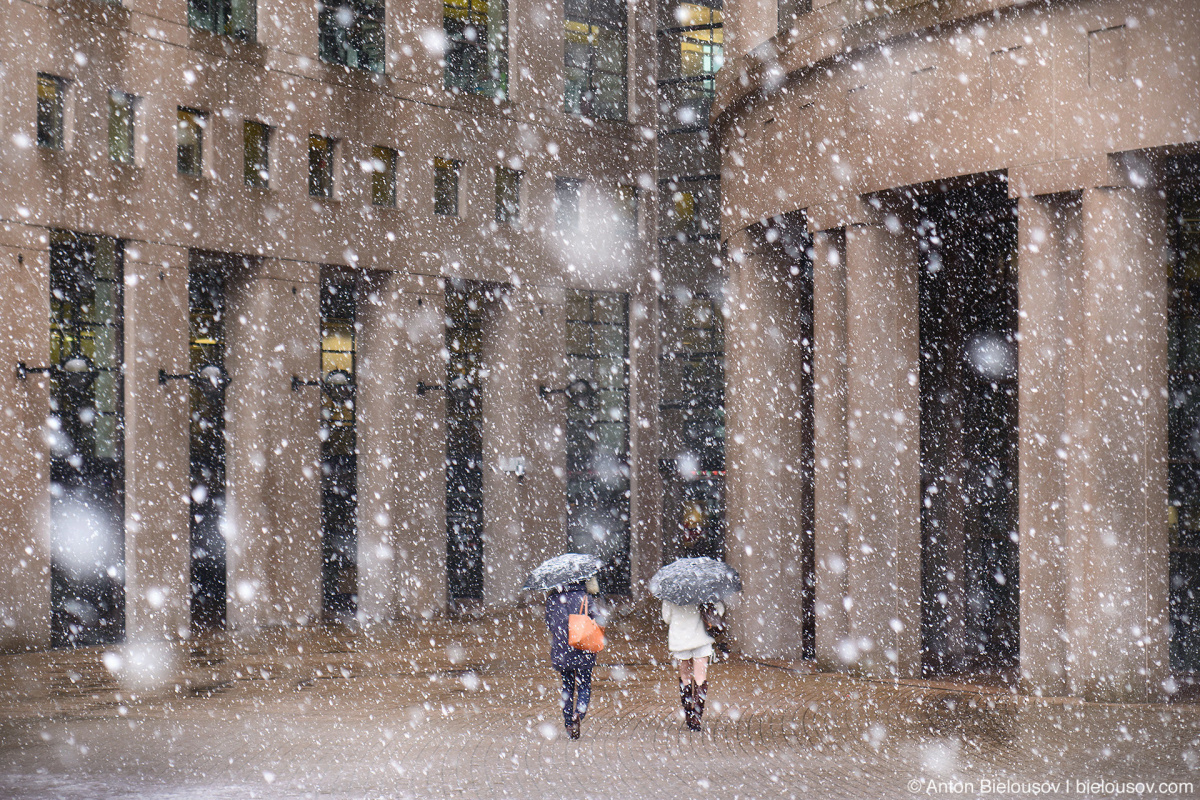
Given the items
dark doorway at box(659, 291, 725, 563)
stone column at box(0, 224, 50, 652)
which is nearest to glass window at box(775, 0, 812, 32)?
stone column at box(0, 224, 50, 652)

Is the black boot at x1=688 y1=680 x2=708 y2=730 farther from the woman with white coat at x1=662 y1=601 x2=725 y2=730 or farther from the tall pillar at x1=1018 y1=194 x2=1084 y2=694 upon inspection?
the tall pillar at x1=1018 y1=194 x2=1084 y2=694

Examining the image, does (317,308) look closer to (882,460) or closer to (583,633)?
(882,460)

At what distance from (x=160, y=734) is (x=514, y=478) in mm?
15719

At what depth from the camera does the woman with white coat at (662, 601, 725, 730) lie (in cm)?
1182

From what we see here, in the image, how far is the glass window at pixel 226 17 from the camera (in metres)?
22.8

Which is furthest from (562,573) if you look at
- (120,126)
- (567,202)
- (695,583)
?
(567,202)

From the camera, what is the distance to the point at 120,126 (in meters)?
21.6

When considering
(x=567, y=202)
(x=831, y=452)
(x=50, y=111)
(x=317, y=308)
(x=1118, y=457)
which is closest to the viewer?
(x=1118, y=457)

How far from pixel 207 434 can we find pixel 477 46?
9110 millimetres

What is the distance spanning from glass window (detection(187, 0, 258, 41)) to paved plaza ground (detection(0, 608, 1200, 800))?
36.0ft

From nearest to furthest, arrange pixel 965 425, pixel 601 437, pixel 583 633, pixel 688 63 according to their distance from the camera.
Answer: pixel 583 633, pixel 965 425, pixel 601 437, pixel 688 63

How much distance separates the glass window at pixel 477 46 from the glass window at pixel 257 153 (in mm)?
4298

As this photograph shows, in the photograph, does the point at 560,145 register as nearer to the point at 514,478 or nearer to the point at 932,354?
the point at 514,478

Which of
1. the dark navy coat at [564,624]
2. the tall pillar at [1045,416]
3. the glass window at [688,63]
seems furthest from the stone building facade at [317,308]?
the tall pillar at [1045,416]
